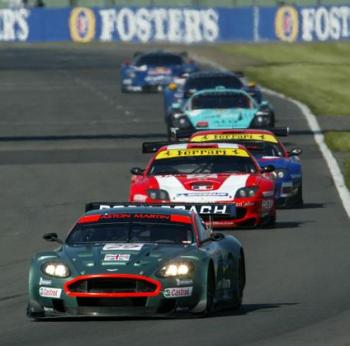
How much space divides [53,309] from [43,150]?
23234 mm

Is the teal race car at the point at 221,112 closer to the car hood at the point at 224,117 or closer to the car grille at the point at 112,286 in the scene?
the car hood at the point at 224,117

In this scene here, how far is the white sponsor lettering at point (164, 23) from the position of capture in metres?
85.1

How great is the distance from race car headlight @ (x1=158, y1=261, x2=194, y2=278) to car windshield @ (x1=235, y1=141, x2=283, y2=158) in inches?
499

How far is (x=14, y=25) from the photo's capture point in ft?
293

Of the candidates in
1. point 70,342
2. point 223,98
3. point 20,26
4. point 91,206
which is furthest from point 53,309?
point 20,26

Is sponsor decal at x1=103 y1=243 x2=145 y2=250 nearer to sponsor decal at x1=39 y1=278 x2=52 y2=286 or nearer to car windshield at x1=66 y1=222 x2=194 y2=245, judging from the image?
car windshield at x1=66 y1=222 x2=194 y2=245

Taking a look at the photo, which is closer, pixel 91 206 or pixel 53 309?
pixel 53 309

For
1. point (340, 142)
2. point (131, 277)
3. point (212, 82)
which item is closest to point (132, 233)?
point (131, 277)

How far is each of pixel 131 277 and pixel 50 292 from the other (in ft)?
2.34

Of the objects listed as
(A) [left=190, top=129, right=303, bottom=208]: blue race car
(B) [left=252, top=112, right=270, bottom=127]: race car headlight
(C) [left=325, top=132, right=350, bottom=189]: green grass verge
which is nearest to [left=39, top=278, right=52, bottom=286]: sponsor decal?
(A) [left=190, top=129, right=303, bottom=208]: blue race car

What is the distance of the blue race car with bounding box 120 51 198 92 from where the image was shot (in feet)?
188

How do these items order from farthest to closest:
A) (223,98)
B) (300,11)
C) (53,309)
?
(300,11) → (223,98) → (53,309)

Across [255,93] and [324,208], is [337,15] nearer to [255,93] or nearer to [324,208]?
[255,93]

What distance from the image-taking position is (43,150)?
37969 mm
